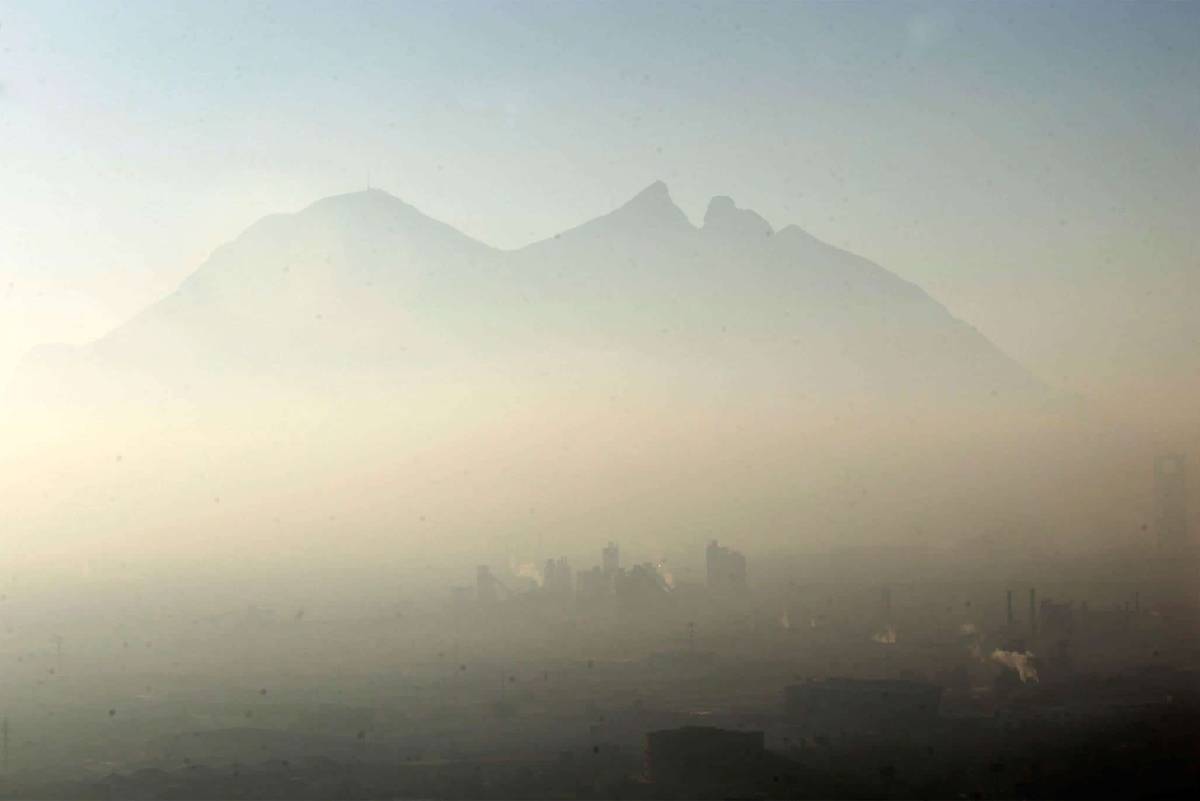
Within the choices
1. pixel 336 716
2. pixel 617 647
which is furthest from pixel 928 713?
pixel 336 716

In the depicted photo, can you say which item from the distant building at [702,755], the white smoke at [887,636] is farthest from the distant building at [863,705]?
the distant building at [702,755]

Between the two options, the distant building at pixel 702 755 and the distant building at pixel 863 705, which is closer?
the distant building at pixel 702 755

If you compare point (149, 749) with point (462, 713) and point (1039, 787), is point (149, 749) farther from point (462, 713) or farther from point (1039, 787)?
point (1039, 787)

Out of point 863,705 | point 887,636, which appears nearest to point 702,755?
point 863,705

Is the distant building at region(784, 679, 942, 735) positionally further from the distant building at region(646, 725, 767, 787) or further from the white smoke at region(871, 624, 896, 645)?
the distant building at region(646, 725, 767, 787)

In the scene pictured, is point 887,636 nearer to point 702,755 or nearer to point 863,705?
point 863,705

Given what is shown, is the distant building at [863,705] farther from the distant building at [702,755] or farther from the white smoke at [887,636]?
the distant building at [702,755]
